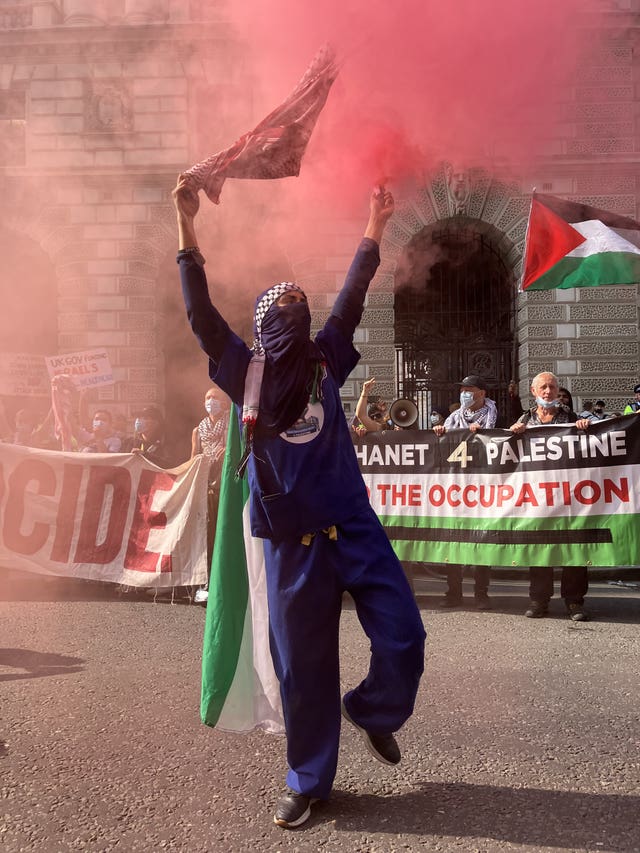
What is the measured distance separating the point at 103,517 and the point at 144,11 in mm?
4291

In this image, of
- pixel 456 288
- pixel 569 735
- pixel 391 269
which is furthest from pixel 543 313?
pixel 569 735

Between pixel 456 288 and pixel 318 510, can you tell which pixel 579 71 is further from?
pixel 456 288

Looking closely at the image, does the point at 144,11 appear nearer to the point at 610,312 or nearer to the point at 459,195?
the point at 459,195

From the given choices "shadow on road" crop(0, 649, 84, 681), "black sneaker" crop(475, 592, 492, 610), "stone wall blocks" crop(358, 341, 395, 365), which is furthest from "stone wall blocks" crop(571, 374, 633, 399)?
"shadow on road" crop(0, 649, 84, 681)

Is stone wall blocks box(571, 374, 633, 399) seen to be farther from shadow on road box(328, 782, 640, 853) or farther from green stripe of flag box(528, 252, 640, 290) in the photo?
shadow on road box(328, 782, 640, 853)

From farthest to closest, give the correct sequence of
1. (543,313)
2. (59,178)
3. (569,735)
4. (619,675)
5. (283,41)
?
(543,313) → (59,178) → (283,41) → (619,675) → (569,735)

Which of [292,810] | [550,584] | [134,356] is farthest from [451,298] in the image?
[292,810]

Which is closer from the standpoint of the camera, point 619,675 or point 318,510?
point 318,510

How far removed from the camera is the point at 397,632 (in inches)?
103

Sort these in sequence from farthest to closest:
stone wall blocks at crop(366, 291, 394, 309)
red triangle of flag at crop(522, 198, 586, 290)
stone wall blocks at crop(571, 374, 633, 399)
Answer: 1. stone wall blocks at crop(366, 291, 394, 309)
2. stone wall blocks at crop(571, 374, 633, 399)
3. red triangle of flag at crop(522, 198, 586, 290)

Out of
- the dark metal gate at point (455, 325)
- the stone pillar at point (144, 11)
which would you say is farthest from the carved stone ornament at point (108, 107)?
the dark metal gate at point (455, 325)

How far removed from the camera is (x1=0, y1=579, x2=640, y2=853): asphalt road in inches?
95.8

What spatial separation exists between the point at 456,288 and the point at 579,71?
8.91 m

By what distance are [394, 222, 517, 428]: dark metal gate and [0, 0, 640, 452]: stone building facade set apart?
0.36ft
